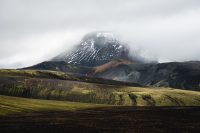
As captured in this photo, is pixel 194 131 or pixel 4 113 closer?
pixel 194 131

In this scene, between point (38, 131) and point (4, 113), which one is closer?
point (38, 131)

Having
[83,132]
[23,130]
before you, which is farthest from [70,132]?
[23,130]

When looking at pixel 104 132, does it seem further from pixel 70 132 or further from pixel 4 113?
pixel 4 113

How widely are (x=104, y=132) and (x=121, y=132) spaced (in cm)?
421

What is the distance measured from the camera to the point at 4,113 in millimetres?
141375

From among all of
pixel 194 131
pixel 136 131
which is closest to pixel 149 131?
pixel 136 131

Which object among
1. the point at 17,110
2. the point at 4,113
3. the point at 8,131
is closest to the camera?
the point at 8,131

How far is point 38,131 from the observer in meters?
84.0

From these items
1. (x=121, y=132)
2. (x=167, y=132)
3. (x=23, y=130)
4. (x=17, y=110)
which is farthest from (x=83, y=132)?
(x=17, y=110)

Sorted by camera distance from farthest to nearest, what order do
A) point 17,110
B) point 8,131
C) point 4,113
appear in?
point 17,110 → point 4,113 → point 8,131

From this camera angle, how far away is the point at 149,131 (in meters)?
87.1

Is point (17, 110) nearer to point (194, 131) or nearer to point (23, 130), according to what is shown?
A: point (23, 130)

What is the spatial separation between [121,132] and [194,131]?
705 inches

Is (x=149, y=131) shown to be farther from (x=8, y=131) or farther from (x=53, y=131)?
(x=8, y=131)
